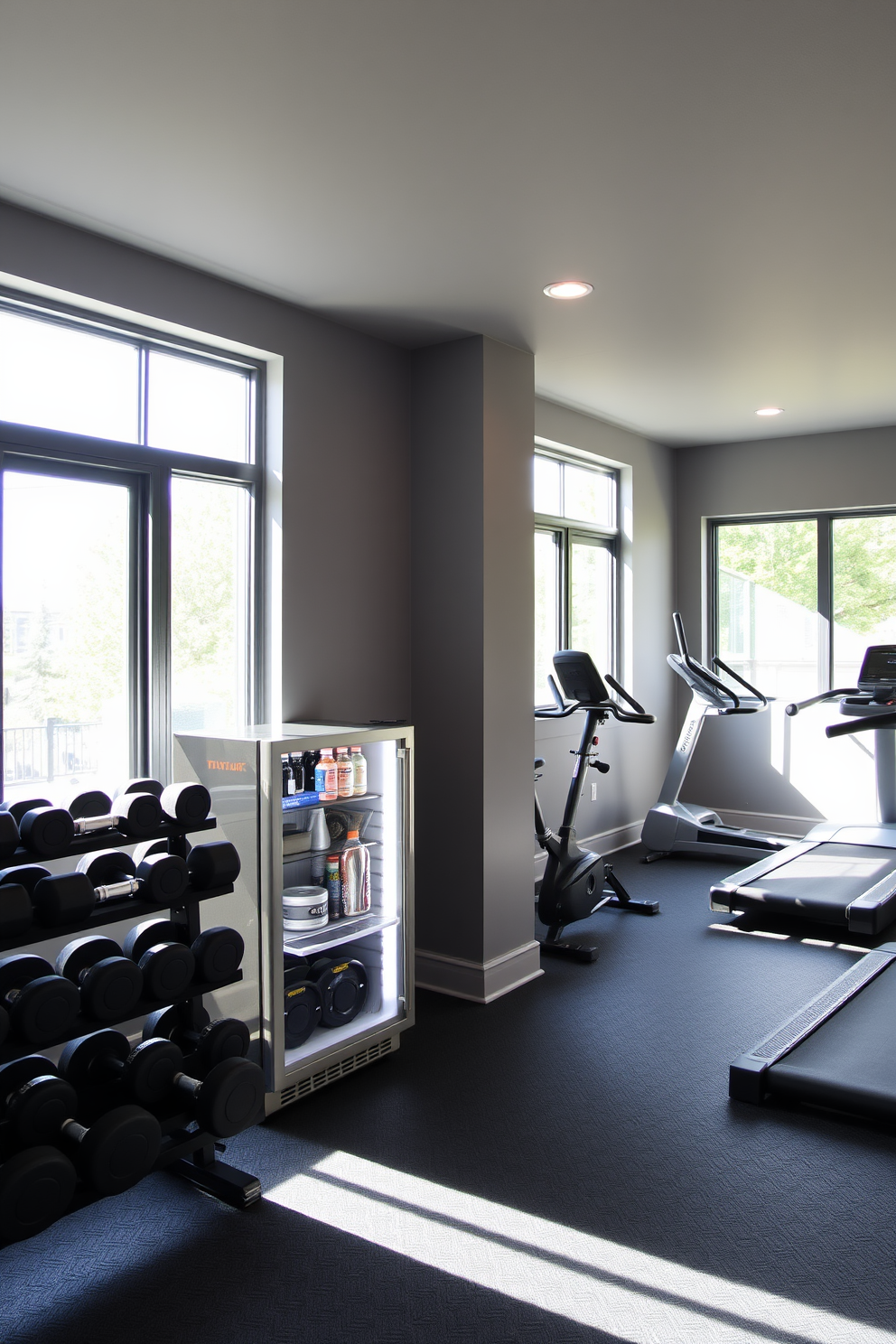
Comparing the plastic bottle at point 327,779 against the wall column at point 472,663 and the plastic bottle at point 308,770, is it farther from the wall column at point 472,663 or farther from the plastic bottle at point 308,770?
the wall column at point 472,663

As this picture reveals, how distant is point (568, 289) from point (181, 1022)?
281 centimetres

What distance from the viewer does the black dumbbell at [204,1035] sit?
2.49m

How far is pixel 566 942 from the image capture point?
178 inches

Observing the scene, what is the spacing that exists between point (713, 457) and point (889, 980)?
4.30 metres

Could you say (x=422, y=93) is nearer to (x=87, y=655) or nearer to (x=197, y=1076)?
(x=87, y=655)

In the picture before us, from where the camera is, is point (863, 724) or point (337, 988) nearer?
point (337, 988)

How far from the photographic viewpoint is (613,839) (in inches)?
252

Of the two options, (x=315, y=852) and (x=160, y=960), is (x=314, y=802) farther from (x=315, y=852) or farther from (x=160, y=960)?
(x=160, y=960)

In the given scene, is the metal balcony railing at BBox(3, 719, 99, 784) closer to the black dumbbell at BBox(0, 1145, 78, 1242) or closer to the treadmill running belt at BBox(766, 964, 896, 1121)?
the black dumbbell at BBox(0, 1145, 78, 1242)

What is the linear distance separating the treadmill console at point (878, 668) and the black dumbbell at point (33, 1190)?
488 centimetres

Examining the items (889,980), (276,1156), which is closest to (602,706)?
(889,980)

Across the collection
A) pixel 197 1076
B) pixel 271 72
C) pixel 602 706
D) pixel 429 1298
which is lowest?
pixel 429 1298

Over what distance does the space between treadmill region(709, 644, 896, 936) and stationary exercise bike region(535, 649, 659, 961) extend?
556 millimetres

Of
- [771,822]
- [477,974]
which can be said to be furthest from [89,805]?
[771,822]
